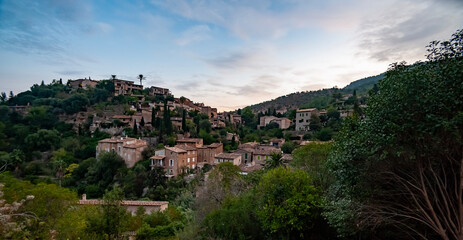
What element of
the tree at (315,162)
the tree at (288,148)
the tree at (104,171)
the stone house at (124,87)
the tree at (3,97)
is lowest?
the tree at (104,171)

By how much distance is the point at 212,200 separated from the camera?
17.5 metres

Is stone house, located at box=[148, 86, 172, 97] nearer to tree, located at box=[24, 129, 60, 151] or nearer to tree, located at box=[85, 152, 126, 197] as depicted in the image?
tree, located at box=[24, 129, 60, 151]

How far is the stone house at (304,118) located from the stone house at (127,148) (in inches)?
1464

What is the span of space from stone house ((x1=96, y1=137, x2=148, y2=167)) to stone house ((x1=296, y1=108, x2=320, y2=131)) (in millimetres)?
37192

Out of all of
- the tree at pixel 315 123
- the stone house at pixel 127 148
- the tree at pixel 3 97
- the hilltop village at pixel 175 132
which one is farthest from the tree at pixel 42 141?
the tree at pixel 315 123

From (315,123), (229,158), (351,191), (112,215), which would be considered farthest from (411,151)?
(315,123)

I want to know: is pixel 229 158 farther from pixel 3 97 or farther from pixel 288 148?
pixel 3 97

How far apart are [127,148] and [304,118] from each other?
41.4 metres

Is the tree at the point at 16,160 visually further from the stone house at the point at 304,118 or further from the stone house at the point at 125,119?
the stone house at the point at 304,118

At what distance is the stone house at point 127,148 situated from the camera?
39.5 m

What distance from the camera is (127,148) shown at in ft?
131

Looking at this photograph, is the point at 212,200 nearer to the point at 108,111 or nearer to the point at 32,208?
the point at 32,208

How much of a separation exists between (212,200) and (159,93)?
6914cm

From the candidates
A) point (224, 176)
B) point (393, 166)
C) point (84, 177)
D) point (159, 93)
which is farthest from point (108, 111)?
point (393, 166)
